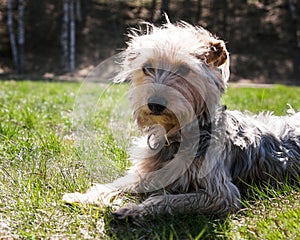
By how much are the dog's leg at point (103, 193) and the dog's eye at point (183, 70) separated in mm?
957

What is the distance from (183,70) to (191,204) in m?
1.04

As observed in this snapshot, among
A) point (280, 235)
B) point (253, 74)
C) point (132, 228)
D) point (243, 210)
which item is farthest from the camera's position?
point (253, 74)

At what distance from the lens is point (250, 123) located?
14.2 ft

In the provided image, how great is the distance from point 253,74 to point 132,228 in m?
22.0

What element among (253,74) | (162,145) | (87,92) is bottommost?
(253,74)

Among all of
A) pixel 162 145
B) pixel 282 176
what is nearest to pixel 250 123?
pixel 282 176

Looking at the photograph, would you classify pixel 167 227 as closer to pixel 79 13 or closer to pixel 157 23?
pixel 157 23

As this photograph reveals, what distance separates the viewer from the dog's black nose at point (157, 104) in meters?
3.52

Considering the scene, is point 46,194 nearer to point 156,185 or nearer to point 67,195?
point 67,195

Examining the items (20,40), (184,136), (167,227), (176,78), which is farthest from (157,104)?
(20,40)

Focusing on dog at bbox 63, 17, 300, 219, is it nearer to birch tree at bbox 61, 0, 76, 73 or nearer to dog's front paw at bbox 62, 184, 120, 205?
dog's front paw at bbox 62, 184, 120, 205

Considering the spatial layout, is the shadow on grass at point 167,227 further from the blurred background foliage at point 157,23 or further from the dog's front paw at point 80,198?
the blurred background foliage at point 157,23

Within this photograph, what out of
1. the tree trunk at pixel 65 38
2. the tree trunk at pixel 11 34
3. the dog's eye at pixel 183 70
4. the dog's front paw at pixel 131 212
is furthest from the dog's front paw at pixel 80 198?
the tree trunk at pixel 11 34

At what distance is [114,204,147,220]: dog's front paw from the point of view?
130 inches
